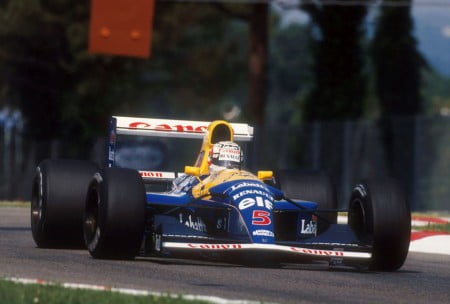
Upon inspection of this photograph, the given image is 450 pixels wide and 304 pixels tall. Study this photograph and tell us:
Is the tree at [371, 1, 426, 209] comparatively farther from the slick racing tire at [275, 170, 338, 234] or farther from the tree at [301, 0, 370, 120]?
the slick racing tire at [275, 170, 338, 234]

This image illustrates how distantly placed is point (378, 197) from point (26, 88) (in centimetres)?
3400

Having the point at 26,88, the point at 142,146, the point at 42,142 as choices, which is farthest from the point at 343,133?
the point at 26,88

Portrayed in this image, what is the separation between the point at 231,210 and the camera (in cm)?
1165

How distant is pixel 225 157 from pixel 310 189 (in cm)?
149

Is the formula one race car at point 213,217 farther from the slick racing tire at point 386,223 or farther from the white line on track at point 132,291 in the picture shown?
the white line on track at point 132,291

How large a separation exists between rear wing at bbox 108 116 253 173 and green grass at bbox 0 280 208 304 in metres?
5.18

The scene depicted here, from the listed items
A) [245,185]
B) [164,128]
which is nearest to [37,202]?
[164,128]

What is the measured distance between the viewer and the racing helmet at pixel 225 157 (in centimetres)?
1265

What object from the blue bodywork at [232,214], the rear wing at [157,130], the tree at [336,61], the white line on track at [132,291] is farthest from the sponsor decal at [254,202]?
the tree at [336,61]

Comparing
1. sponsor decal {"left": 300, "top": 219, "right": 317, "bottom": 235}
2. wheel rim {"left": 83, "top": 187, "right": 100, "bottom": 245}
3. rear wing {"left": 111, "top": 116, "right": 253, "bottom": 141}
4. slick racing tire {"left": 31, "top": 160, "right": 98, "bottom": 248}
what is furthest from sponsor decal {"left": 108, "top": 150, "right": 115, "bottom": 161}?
sponsor decal {"left": 300, "top": 219, "right": 317, "bottom": 235}

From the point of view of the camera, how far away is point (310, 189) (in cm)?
1383

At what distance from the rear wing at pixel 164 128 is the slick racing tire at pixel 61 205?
1.15 m

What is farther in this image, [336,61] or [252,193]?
[336,61]

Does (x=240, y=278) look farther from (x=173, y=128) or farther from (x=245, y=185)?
(x=173, y=128)
